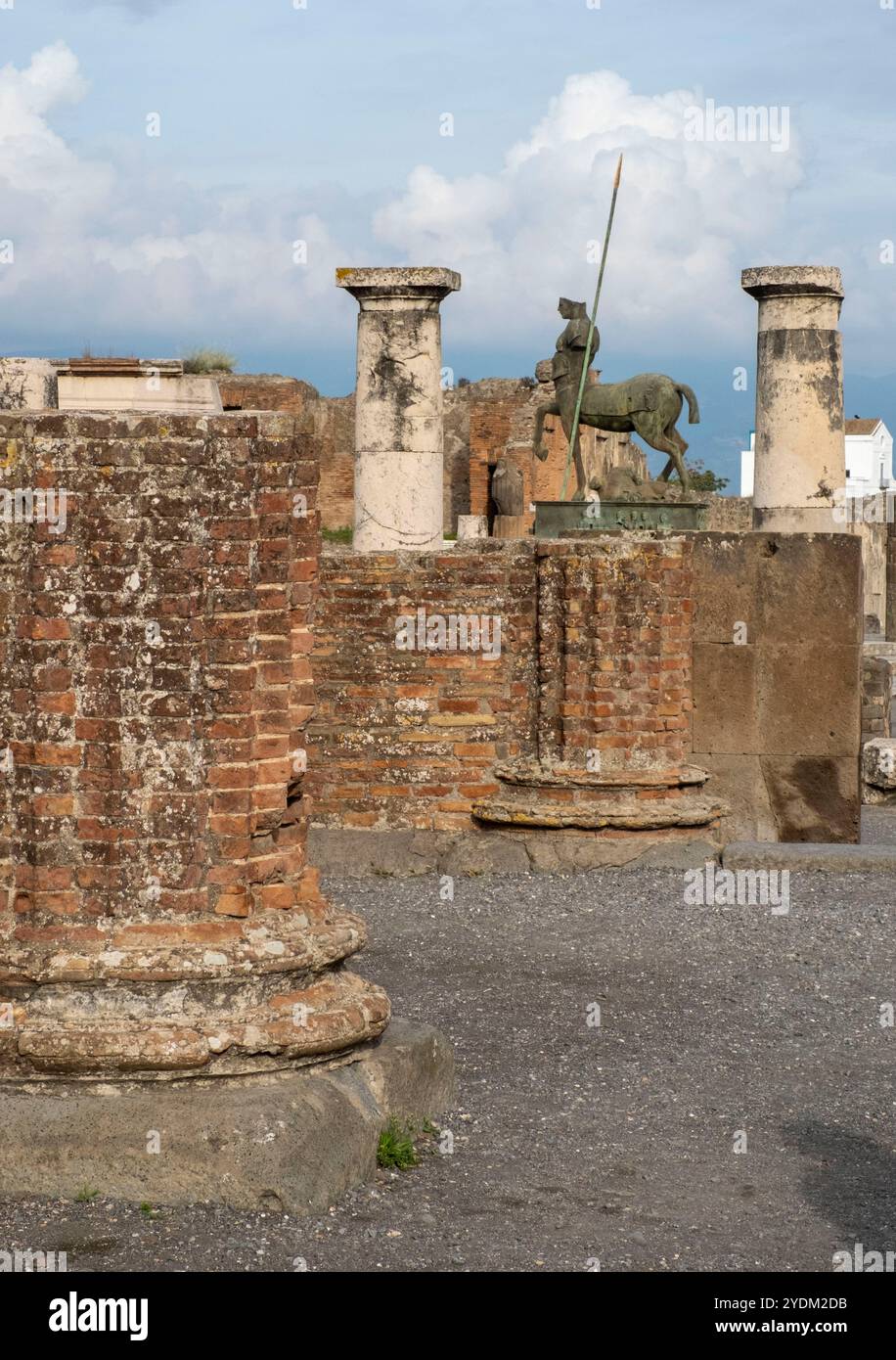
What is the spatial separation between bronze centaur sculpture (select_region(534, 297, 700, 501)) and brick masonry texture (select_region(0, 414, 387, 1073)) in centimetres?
716

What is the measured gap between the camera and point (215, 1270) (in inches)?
164

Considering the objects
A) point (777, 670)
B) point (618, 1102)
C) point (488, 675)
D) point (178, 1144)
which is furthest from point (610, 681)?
point (178, 1144)

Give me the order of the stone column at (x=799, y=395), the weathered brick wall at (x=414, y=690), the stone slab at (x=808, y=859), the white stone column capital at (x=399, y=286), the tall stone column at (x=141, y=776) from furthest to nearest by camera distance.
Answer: the stone column at (x=799, y=395), the white stone column capital at (x=399, y=286), the weathered brick wall at (x=414, y=690), the stone slab at (x=808, y=859), the tall stone column at (x=141, y=776)

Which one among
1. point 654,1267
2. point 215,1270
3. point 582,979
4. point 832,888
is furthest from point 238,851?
point 832,888

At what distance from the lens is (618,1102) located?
5680 millimetres

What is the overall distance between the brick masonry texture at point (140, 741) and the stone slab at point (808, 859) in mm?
4596

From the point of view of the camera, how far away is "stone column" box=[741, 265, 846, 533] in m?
11.6

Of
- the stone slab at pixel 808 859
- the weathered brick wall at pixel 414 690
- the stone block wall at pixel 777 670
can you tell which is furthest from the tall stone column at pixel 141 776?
the stone block wall at pixel 777 670

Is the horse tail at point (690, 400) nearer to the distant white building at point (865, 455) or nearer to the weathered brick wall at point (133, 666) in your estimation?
the weathered brick wall at point (133, 666)

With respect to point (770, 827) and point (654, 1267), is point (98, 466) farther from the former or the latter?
point (770, 827)

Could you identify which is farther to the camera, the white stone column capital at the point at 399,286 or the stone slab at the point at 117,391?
the white stone column capital at the point at 399,286

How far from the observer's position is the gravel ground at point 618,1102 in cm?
441

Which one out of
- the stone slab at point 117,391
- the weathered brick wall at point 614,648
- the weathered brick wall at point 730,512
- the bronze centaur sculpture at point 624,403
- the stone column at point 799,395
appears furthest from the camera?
the weathered brick wall at point 730,512

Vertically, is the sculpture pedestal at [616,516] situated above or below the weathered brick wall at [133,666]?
above
